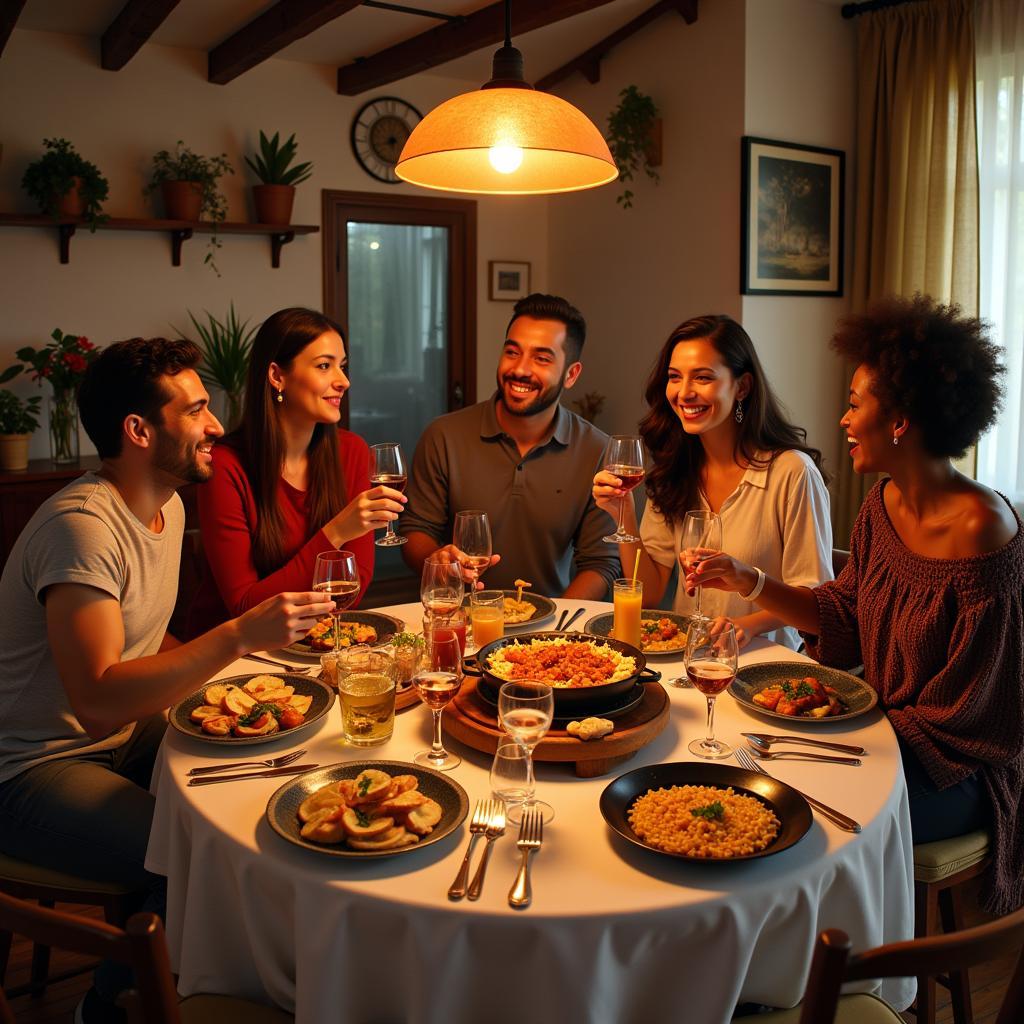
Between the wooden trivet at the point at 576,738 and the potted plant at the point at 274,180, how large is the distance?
3.92 m

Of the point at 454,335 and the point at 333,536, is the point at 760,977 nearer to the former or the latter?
the point at 333,536

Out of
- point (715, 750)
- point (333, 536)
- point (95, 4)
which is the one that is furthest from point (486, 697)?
point (95, 4)

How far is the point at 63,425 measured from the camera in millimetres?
4582

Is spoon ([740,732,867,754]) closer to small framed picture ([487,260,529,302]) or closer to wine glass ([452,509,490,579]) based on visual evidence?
wine glass ([452,509,490,579])

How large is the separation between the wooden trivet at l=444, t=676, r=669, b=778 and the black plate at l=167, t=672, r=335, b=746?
0.81 ft

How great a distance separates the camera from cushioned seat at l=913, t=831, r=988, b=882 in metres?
1.82

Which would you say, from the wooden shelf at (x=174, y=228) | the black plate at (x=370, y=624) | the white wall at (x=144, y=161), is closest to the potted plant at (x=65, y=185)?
the wooden shelf at (x=174, y=228)

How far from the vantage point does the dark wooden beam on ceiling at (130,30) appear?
12.6ft

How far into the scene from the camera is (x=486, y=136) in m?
1.90

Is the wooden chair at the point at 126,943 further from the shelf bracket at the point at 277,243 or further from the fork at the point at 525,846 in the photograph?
the shelf bracket at the point at 277,243

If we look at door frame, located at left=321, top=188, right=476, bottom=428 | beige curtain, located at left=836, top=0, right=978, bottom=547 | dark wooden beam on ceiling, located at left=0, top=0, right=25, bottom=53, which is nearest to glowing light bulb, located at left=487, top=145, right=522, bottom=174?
dark wooden beam on ceiling, located at left=0, top=0, right=25, bottom=53

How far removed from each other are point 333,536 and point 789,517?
1188 millimetres

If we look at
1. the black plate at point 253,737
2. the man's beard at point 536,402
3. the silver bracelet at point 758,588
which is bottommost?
the black plate at point 253,737

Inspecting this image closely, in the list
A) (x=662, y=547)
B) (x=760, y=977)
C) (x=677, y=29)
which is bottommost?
(x=760, y=977)
